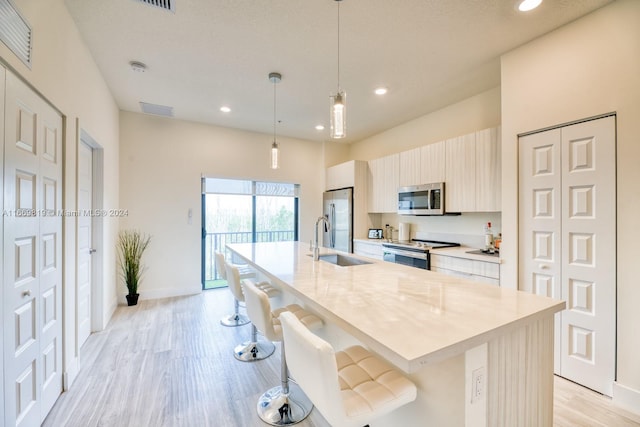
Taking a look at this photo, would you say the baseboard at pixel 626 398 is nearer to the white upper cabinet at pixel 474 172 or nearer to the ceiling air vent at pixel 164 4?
the white upper cabinet at pixel 474 172

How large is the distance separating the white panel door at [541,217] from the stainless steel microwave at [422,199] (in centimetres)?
118

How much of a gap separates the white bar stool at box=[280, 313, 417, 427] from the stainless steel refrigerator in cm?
365

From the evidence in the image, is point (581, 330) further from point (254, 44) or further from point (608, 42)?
point (254, 44)

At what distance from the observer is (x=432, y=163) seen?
375 cm

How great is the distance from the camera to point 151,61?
2742mm

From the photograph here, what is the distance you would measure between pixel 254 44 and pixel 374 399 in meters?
2.71

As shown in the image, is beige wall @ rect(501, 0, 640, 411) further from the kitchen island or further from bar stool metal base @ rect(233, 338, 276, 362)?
bar stool metal base @ rect(233, 338, 276, 362)

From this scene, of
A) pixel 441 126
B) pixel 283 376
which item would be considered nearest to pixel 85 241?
pixel 283 376

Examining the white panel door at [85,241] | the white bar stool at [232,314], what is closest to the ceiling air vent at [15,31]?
the white panel door at [85,241]

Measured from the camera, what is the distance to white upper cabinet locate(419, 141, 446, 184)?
3620 mm

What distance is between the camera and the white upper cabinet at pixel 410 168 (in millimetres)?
3963

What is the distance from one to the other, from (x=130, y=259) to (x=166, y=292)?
79 centimetres

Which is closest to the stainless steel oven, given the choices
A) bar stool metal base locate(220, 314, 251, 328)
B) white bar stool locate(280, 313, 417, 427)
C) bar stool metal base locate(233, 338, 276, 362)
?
bar stool metal base locate(233, 338, 276, 362)

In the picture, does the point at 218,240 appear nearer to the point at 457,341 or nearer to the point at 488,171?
the point at 488,171
